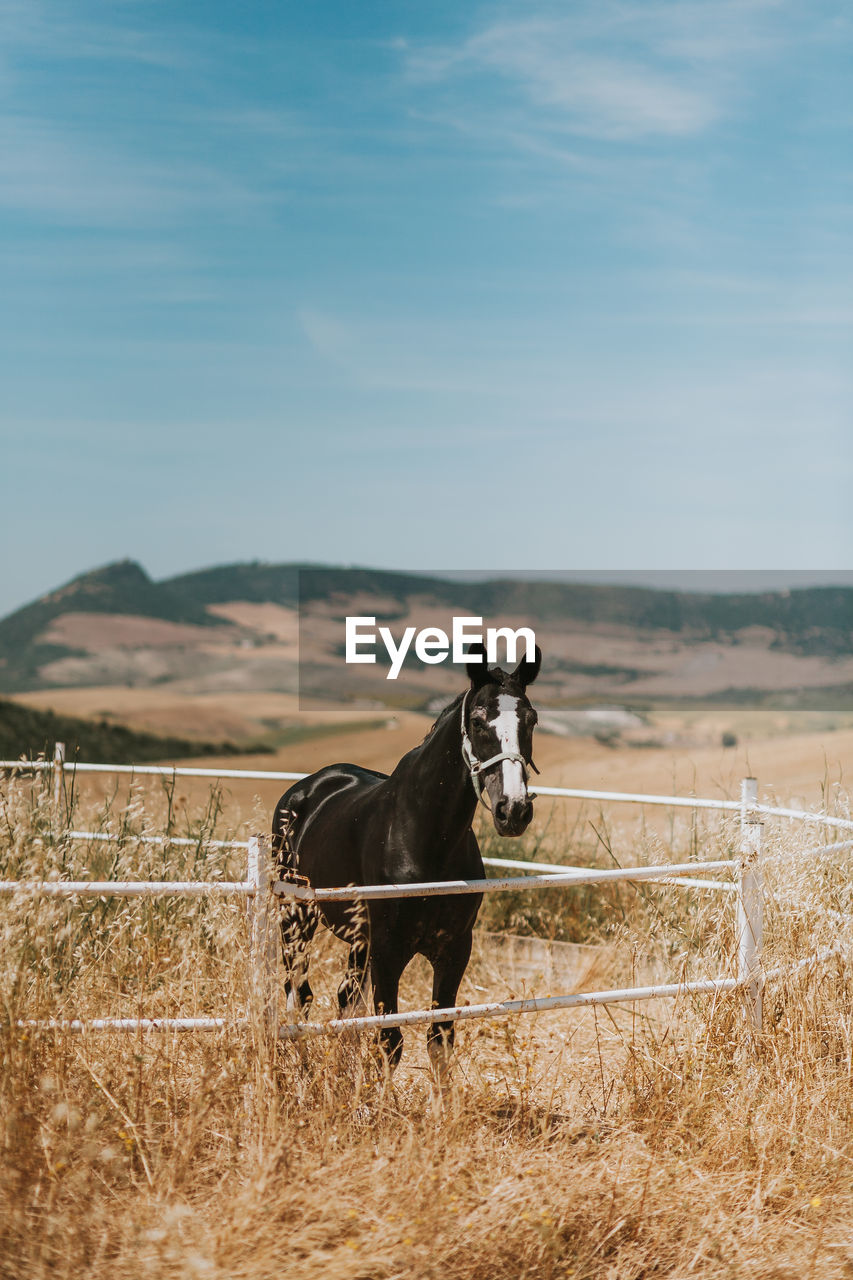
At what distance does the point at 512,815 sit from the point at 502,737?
0.98ft

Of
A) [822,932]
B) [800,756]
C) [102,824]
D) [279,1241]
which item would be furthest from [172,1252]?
[800,756]

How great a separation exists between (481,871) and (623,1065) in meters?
1.01

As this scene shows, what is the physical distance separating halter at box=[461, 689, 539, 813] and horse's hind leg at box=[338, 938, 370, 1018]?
2.33ft

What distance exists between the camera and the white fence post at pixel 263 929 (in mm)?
3822

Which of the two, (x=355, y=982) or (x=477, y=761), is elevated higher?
(x=477, y=761)

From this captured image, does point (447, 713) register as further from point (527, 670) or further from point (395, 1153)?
point (395, 1153)

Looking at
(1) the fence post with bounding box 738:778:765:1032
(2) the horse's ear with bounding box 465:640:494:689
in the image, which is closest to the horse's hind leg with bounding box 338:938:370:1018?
(2) the horse's ear with bounding box 465:640:494:689

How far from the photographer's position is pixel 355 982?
433 centimetres

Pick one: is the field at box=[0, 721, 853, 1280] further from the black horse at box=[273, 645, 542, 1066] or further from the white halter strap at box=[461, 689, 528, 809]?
the white halter strap at box=[461, 689, 528, 809]

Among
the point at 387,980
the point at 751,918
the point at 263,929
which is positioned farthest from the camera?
the point at 751,918

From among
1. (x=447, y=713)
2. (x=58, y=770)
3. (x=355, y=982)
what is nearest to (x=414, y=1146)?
(x=355, y=982)

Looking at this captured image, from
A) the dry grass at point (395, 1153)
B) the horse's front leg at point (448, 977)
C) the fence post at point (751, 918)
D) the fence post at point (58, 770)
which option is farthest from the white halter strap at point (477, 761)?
the fence post at point (58, 770)

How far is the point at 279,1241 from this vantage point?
10.5 ft

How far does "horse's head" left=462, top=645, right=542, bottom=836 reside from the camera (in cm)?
388
